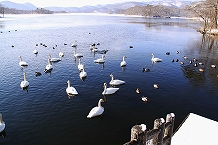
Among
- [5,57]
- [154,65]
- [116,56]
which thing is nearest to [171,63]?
[154,65]

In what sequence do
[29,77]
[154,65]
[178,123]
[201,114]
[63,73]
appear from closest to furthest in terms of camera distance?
1. [178,123]
2. [201,114]
3. [29,77]
4. [63,73]
5. [154,65]

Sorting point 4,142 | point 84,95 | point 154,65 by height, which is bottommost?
point 4,142

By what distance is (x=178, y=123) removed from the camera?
17125 millimetres

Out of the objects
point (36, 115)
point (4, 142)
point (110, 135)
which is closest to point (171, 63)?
point (110, 135)

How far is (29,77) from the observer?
91.7ft

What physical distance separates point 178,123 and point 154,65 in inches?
729

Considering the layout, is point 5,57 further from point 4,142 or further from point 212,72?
point 212,72

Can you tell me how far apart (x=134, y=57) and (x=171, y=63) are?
310 inches

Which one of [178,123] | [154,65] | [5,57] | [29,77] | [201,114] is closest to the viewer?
[178,123]

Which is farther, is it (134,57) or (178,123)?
(134,57)

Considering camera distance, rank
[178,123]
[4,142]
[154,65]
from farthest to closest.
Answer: [154,65] < [178,123] < [4,142]

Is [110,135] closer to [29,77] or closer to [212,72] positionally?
[29,77]

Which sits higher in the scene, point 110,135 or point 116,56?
point 116,56

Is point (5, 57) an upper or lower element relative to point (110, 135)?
upper
